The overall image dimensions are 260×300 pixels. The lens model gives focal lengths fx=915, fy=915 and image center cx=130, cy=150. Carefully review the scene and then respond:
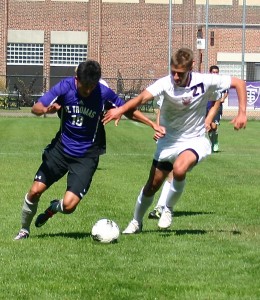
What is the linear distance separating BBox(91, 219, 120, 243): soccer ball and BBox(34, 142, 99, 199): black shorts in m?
0.41

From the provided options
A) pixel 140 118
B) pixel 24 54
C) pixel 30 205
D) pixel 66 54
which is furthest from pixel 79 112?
pixel 24 54

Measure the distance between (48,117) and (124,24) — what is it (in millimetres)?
13843

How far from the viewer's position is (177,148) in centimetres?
973

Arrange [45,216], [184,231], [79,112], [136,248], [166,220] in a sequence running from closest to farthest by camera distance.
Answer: [136,248]
[79,112]
[45,216]
[166,220]
[184,231]

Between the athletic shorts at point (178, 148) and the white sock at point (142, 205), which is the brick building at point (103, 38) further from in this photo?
the athletic shorts at point (178, 148)

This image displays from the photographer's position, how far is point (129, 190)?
14.7m

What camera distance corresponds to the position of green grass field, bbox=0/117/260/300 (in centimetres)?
699

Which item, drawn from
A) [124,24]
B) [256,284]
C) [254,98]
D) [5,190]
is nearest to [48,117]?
[254,98]

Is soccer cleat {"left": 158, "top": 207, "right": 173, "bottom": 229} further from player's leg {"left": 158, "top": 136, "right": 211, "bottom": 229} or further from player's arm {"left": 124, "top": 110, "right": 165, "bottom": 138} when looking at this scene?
player's arm {"left": 124, "top": 110, "right": 165, "bottom": 138}

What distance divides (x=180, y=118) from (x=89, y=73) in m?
1.26

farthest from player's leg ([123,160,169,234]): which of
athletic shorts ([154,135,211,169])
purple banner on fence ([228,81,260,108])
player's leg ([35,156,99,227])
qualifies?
purple banner on fence ([228,81,260,108])

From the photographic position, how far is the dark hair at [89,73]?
895 cm

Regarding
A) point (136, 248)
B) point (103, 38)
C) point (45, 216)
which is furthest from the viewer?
point (103, 38)

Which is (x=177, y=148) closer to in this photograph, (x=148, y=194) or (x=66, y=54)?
(x=148, y=194)
